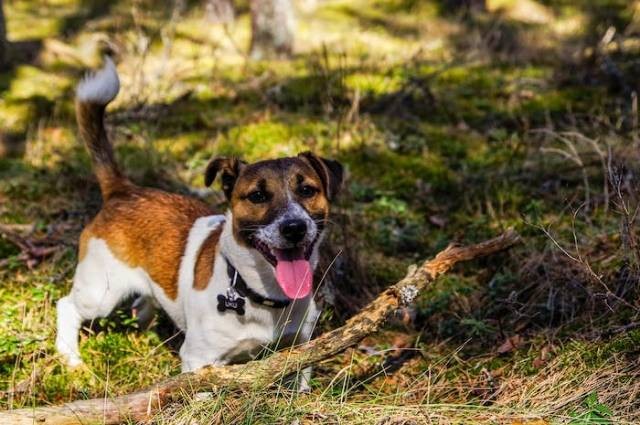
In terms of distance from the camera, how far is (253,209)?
3732 mm

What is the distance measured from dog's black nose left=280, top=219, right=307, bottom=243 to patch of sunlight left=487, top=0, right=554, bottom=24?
37.4 ft

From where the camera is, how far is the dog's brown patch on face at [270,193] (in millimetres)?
3684

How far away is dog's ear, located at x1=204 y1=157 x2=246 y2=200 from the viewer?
12.8 feet

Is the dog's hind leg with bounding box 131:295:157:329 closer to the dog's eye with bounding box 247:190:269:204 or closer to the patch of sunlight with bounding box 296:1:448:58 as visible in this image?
the dog's eye with bounding box 247:190:269:204

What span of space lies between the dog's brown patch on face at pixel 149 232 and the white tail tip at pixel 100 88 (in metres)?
0.65

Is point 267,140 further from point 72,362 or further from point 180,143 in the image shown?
point 72,362

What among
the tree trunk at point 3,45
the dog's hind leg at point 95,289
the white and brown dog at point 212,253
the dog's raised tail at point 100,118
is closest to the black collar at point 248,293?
the white and brown dog at point 212,253

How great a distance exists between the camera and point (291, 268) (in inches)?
140

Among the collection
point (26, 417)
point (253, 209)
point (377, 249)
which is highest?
point (253, 209)

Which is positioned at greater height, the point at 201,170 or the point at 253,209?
the point at 253,209

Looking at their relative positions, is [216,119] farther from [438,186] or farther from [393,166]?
[438,186]

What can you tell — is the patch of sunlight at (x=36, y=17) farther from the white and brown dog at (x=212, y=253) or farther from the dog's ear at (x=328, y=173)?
the dog's ear at (x=328, y=173)

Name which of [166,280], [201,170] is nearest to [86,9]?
[201,170]

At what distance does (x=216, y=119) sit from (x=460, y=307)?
3905mm
